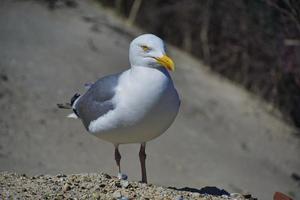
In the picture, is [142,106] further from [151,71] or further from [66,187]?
[66,187]

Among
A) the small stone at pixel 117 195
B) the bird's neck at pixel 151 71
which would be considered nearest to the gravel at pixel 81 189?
the small stone at pixel 117 195

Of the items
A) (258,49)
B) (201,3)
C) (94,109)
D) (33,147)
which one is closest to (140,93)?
(94,109)

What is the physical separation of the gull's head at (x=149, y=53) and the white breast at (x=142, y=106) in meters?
0.05

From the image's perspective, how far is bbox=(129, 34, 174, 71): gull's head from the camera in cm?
518

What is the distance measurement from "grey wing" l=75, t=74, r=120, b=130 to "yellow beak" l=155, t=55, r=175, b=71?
41cm

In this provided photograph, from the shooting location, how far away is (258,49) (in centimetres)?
1175

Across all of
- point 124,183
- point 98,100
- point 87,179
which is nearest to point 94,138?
point 98,100

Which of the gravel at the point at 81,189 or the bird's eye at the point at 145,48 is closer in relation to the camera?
the gravel at the point at 81,189

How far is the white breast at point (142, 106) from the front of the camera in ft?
16.6

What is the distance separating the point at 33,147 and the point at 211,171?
6.78 feet

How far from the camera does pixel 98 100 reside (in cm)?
554

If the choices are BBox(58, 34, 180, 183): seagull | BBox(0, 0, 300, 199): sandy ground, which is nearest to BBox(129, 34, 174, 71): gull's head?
BBox(58, 34, 180, 183): seagull

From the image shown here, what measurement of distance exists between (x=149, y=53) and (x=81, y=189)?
1046 millimetres

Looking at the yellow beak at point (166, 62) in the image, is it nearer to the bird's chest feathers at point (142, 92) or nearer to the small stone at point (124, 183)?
the bird's chest feathers at point (142, 92)
